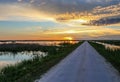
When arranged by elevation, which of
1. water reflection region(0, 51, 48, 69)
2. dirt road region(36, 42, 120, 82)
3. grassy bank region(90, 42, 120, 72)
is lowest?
water reflection region(0, 51, 48, 69)

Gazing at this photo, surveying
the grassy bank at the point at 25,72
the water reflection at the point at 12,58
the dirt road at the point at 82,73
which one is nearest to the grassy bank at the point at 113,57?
the dirt road at the point at 82,73

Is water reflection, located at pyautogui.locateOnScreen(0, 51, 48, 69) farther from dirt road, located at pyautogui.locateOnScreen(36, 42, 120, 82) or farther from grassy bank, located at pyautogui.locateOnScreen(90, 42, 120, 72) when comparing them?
dirt road, located at pyautogui.locateOnScreen(36, 42, 120, 82)

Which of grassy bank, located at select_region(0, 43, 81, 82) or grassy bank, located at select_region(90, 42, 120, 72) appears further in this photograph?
grassy bank, located at select_region(90, 42, 120, 72)

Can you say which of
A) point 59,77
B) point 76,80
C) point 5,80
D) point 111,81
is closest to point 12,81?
point 5,80

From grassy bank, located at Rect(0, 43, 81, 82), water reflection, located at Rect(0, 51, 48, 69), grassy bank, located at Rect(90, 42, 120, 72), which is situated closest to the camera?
grassy bank, located at Rect(0, 43, 81, 82)

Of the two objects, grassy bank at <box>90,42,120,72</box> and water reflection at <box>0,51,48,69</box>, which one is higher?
grassy bank at <box>90,42,120,72</box>

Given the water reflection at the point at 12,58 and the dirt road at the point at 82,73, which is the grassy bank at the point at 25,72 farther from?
the water reflection at the point at 12,58

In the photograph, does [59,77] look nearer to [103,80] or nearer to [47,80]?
[47,80]

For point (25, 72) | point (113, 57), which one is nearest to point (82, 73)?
point (25, 72)

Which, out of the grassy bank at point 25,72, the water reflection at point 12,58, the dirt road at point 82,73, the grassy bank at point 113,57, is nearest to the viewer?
the dirt road at point 82,73

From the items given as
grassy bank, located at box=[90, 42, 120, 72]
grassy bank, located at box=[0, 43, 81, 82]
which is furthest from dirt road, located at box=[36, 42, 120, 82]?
grassy bank, located at box=[90, 42, 120, 72]

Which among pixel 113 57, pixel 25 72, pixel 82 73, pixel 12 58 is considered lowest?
pixel 12 58

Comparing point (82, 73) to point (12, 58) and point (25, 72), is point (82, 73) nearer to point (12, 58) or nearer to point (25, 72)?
point (25, 72)

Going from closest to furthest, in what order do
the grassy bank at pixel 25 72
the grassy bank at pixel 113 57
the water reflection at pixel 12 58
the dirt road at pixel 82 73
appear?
A: the dirt road at pixel 82 73, the grassy bank at pixel 25 72, the grassy bank at pixel 113 57, the water reflection at pixel 12 58
